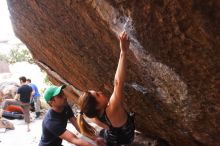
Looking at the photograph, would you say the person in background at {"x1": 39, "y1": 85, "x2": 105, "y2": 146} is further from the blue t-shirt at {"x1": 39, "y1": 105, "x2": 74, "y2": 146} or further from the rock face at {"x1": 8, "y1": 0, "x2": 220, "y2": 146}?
the rock face at {"x1": 8, "y1": 0, "x2": 220, "y2": 146}

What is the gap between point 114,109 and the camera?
12.9 ft

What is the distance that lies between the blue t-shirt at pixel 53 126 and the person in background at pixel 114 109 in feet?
1.79

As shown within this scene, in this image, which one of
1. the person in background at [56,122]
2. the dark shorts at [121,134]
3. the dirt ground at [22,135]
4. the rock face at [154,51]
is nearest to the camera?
the rock face at [154,51]

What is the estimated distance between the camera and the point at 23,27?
8031mm

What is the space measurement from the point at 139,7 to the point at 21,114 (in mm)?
11686

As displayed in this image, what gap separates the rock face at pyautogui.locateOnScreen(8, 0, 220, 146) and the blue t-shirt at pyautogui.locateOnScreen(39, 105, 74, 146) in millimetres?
1161

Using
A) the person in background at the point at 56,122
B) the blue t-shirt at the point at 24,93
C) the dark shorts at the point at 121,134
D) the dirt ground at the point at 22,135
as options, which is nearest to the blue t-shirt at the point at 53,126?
the person in background at the point at 56,122

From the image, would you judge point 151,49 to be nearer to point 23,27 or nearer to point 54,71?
point 23,27

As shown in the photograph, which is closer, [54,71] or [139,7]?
[139,7]

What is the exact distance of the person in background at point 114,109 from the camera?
3.91m

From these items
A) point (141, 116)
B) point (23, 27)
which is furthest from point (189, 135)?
point (23, 27)

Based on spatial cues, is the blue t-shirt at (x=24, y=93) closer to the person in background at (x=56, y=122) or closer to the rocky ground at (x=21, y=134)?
the rocky ground at (x=21, y=134)

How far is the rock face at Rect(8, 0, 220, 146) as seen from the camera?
3.52 metres

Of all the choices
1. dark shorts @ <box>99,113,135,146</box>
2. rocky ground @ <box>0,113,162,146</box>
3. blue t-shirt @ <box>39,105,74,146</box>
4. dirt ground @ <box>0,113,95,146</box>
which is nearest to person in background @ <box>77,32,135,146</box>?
dark shorts @ <box>99,113,135,146</box>
